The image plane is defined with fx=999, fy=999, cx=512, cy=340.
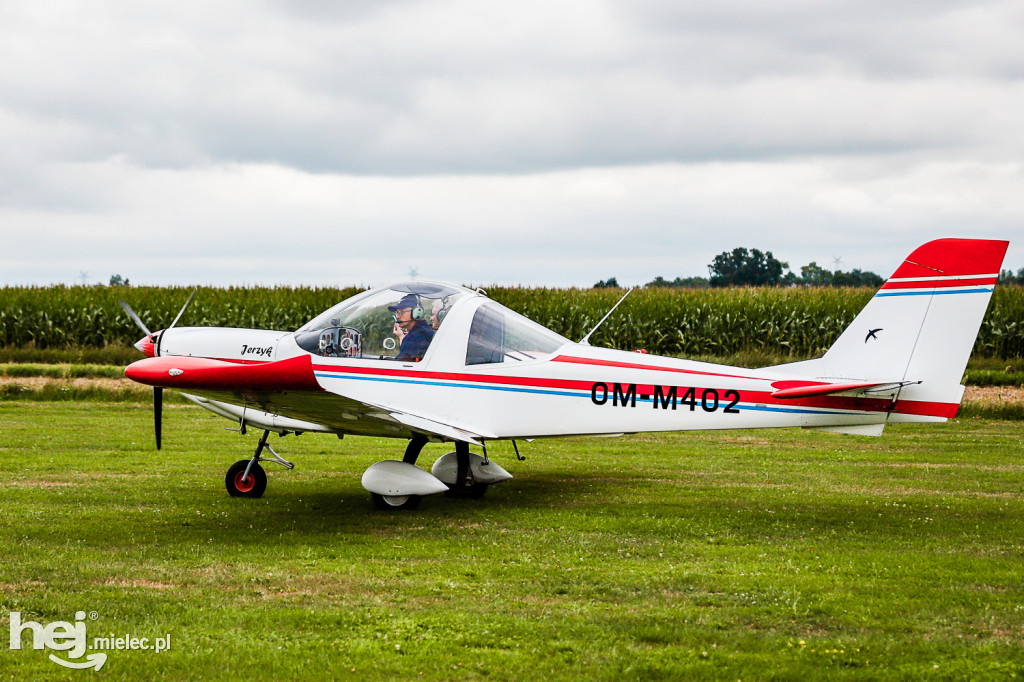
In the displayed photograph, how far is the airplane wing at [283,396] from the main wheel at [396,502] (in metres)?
0.61

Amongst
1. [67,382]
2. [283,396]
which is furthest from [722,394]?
[67,382]

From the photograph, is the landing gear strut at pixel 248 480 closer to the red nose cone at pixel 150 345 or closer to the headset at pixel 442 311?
the red nose cone at pixel 150 345

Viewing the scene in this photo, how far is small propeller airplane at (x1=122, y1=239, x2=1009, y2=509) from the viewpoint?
852 centimetres

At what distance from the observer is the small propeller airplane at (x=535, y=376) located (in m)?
8.52

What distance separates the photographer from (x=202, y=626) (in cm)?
562

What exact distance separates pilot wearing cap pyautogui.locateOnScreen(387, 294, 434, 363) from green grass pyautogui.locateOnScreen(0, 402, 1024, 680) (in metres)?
1.51

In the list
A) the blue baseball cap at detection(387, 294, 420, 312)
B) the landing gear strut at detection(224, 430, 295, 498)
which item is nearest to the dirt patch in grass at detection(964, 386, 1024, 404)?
the blue baseball cap at detection(387, 294, 420, 312)

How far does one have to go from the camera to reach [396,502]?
9336mm

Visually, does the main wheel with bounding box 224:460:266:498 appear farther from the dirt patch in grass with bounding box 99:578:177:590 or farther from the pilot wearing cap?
the dirt patch in grass with bounding box 99:578:177:590

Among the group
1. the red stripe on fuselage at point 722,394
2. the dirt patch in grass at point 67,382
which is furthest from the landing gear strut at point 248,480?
the dirt patch in grass at point 67,382

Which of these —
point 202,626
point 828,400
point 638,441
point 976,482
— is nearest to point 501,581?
point 202,626

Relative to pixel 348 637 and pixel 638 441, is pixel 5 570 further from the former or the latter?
pixel 638 441

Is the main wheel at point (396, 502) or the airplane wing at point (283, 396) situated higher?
the airplane wing at point (283, 396)

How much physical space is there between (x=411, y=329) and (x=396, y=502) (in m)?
1.63
